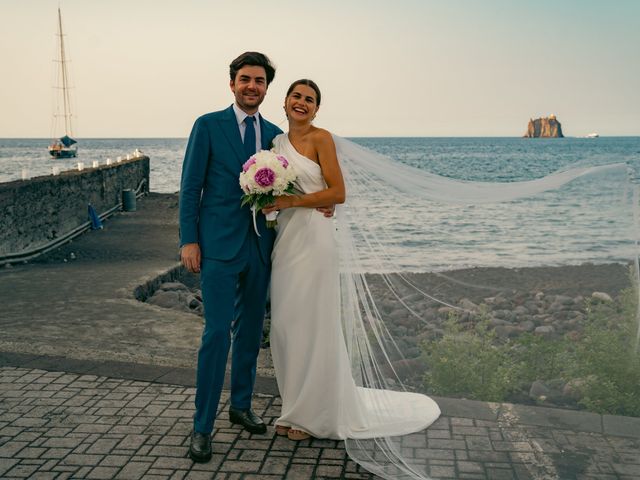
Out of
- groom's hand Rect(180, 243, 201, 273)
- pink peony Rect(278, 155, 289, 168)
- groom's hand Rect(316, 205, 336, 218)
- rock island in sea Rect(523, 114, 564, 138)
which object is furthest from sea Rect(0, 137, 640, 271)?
rock island in sea Rect(523, 114, 564, 138)

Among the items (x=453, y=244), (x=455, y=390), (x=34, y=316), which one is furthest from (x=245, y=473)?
(x=34, y=316)

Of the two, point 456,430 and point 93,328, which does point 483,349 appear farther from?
point 93,328

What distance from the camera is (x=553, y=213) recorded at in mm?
4098

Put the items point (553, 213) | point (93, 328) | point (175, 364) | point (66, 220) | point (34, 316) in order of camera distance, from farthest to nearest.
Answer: point (66, 220) → point (34, 316) → point (93, 328) → point (175, 364) → point (553, 213)

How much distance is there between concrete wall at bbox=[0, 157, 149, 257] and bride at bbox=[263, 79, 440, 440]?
864 centimetres

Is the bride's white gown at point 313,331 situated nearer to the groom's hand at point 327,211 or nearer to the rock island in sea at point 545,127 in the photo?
the groom's hand at point 327,211

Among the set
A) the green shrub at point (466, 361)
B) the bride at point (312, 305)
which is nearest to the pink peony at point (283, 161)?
the bride at point (312, 305)

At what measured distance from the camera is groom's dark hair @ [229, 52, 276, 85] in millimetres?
4082

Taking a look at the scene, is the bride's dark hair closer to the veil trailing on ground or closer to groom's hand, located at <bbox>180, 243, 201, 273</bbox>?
the veil trailing on ground

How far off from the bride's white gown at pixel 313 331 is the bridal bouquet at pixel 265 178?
20 cm

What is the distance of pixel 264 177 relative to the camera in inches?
150

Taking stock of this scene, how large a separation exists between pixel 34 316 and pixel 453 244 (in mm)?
5205

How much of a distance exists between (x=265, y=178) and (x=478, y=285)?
141 centimetres

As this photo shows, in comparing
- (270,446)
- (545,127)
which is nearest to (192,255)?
(270,446)
